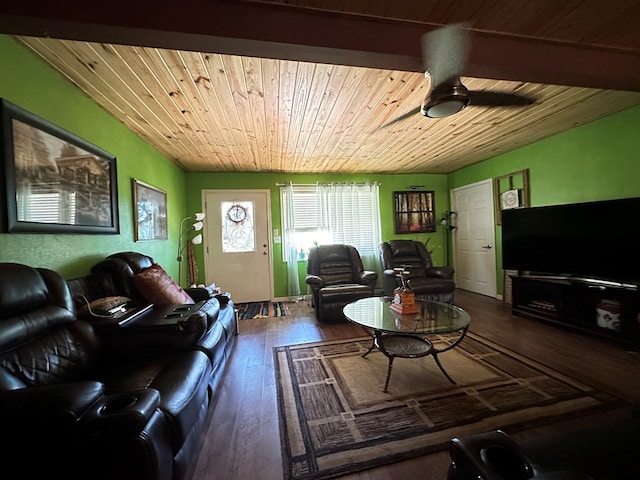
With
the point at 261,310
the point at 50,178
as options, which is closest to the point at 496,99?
the point at 50,178

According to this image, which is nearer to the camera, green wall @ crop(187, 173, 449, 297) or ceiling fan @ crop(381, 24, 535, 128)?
ceiling fan @ crop(381, 24, 535, 128)

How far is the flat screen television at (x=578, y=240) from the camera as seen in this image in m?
2.33

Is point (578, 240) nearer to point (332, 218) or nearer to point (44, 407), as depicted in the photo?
point (332, 218)

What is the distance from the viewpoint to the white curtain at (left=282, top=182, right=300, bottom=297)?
4.59 m

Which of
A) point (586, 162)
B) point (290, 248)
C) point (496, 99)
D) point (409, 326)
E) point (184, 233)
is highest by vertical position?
point (496, 99)

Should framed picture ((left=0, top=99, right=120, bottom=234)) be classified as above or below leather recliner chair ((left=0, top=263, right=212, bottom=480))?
above

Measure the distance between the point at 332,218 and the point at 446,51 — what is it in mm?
3396

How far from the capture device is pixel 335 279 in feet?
13.0

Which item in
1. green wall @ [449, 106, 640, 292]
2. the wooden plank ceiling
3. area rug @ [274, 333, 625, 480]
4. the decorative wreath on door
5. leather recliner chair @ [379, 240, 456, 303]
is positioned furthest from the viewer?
the decorative wreath on door

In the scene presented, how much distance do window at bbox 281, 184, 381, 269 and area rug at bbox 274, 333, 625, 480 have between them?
8.49ft

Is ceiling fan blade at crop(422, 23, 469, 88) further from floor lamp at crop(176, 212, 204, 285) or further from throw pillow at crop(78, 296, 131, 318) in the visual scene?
floor lamp at crop(176, 212, 204, 285)

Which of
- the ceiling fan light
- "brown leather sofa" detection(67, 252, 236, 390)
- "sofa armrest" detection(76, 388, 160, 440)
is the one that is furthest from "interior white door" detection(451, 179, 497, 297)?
"sofa armrest" detection(76, 388, 160, 440)

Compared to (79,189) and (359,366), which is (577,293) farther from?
(79,189)

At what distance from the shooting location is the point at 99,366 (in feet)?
4.84
